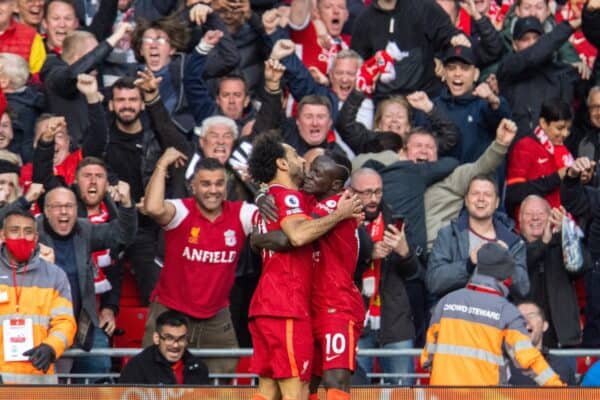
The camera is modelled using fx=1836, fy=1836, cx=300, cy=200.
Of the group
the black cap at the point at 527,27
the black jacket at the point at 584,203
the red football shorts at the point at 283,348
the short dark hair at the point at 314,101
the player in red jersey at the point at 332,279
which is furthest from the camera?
the black cap at the point at 527,27

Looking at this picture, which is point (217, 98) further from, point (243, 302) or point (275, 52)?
point (243, 302)

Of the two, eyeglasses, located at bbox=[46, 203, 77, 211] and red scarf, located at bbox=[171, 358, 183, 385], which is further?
eyeglasses, located at bbox=[46, 203, 77, 211]

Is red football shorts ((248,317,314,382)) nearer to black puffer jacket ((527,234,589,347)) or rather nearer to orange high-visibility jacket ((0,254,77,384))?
orange high-visibility jacket ((0,254,77,384))

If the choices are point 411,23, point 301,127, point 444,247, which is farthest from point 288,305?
point 411,23

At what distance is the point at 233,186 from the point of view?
15.0 m

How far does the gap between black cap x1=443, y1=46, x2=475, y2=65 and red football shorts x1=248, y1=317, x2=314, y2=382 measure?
5.26 meters

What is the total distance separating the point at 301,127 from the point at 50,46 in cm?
284

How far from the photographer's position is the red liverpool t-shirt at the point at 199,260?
1384cm

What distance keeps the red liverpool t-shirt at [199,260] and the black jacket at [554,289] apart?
2.48 m

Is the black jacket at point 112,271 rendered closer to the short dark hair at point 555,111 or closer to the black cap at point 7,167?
the black cap at point 7,167

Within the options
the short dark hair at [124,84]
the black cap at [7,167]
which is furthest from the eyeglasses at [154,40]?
the black cap at [7,167]

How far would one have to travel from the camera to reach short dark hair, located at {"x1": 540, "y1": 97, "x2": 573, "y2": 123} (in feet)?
52.0

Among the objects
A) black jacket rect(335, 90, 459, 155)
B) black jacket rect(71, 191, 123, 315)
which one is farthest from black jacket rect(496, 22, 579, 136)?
black jacket rect(71, 191, 123, 315)

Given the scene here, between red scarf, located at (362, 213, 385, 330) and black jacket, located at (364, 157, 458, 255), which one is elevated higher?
black jacket, located at (364, 157, 458, 255)
